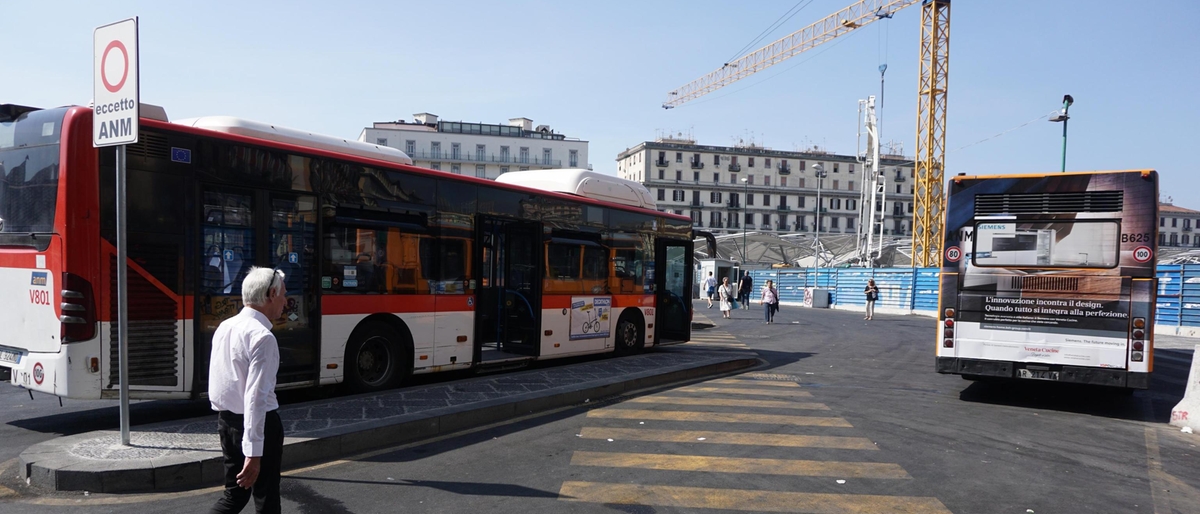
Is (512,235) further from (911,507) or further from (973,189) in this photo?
(911,507)

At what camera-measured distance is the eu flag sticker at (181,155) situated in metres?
7.52

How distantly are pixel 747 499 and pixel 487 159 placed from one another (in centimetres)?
9370

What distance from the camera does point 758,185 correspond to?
12056 cm

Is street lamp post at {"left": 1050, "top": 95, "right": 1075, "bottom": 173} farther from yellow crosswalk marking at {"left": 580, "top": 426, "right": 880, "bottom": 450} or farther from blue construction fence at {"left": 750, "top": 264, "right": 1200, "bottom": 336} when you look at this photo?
yellow crosswalk marking at {"left": 580, "top": 426, "right": 880, "bottom": 450}

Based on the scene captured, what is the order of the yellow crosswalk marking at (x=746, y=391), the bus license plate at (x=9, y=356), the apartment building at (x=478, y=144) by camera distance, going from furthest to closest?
the apartment building at (x=478, y=144) < the yellow crosswalk marking at (x=746, y=391) < the bus license plate at (x=9, y=356)

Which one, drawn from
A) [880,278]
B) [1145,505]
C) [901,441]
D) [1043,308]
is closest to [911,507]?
[1145,505]

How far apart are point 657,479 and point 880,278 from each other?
36.5 metres

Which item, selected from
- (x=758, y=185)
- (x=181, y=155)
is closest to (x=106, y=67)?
(x=181, y=155)

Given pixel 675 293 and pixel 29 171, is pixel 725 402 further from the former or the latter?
pixel 29 171

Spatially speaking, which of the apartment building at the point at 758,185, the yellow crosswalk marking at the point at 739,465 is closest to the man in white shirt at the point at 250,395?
the yellow crosswalk marking at the point at 739,465

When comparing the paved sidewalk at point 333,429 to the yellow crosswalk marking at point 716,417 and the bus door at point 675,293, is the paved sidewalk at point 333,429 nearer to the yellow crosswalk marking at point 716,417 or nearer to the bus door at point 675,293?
the yellow crosswalk marking at point 716,417

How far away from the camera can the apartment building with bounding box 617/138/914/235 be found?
117750mm

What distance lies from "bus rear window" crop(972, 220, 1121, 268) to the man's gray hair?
9.87 meters

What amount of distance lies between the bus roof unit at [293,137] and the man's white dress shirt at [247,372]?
16.8 ft
